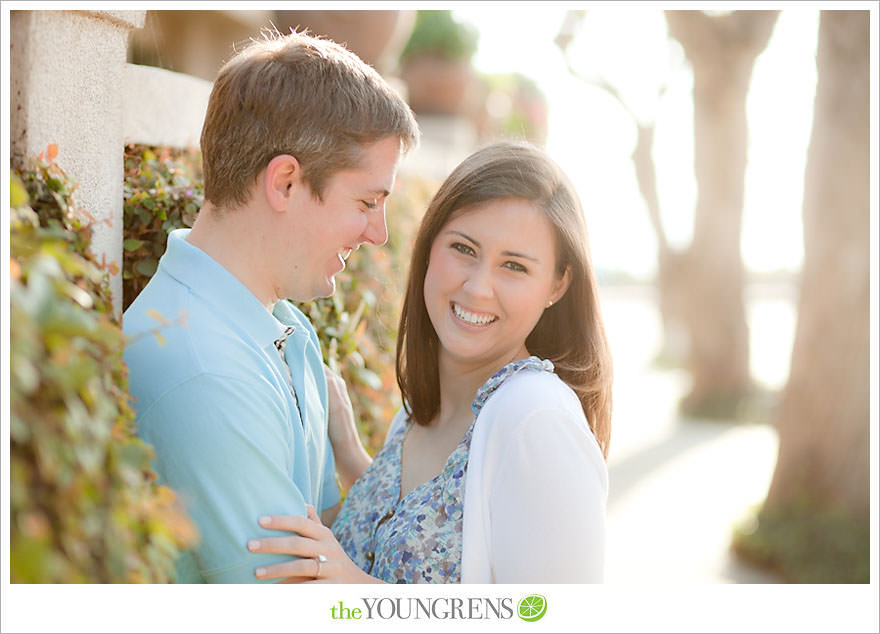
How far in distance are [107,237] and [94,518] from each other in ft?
4.13

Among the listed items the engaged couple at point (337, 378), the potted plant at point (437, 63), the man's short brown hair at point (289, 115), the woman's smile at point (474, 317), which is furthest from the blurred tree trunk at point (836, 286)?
the man's short brown hair at point (289, 115)

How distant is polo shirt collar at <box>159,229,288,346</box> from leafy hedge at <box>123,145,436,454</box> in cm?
47

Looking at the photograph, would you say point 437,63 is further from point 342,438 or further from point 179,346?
point 179,346

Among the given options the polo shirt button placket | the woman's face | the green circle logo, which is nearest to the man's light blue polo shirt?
the polo shirt button placket

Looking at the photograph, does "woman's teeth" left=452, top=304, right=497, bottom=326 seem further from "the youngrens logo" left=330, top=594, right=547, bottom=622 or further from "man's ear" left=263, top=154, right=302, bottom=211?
"the youngrens logo" left=330, top=594, right=547, bottom=622

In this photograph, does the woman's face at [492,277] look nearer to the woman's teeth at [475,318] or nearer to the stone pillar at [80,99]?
the woman's teeth at [475,318]

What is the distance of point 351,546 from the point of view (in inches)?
94.4

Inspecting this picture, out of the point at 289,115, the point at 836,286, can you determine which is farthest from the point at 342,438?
the point at 836,286

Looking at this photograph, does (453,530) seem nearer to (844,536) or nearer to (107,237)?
(107,237)

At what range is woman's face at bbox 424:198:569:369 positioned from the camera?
241 centimetres

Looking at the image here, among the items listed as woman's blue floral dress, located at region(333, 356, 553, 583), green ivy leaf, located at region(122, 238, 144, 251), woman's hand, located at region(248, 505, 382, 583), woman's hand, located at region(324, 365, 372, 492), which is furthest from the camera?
woman's hand, located at region(324, 365, 372, 492)

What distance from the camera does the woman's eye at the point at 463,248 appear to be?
8.17 feet

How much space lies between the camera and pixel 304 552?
1.78 metres

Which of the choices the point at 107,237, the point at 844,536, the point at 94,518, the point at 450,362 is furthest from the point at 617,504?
the point at 94,518
